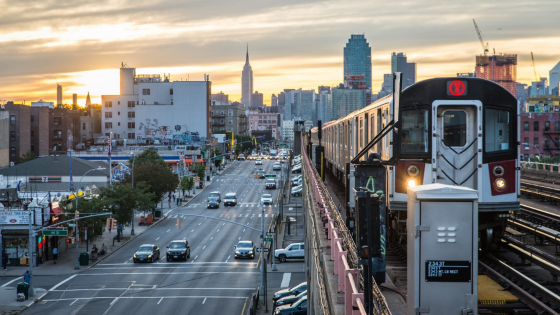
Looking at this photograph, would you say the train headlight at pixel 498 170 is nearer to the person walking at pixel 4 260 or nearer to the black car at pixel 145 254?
the black car at pixel 145 254

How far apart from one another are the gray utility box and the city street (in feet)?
82.2

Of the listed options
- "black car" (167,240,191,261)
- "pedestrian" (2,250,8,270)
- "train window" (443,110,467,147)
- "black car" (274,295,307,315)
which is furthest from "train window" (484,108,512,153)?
"pedestrian" (2,250,8,270)

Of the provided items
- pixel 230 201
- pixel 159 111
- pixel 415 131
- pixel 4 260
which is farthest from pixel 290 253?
pixel 159 111

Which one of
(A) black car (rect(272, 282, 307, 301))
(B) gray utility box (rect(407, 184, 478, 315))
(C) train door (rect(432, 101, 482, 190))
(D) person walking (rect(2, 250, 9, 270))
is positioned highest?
(C) train door (rect(432, 101, 482, 190))

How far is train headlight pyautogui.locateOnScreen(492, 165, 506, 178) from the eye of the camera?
607 inches

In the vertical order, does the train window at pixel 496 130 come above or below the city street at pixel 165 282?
above

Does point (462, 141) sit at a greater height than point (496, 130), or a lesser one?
lesser

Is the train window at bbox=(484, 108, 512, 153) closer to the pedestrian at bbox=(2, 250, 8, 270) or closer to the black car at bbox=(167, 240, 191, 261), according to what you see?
the black car at bbox=(167, 240, 191, 261)

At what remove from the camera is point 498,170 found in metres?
15.4

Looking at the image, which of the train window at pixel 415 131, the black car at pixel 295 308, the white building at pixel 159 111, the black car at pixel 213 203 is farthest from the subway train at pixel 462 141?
the white building at pixel 159 111

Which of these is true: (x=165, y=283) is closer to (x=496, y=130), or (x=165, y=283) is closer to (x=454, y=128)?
(x=454, y=128)

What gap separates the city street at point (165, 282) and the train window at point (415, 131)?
20.7 m

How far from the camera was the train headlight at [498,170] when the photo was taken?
607 inches

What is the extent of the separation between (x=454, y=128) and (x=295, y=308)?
15.6m
